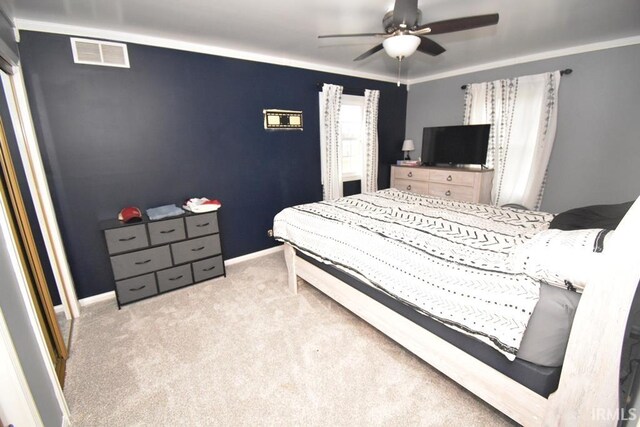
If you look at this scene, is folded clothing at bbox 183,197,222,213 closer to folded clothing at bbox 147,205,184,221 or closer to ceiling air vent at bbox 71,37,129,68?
folded clothing at bbox 147,205,184,221

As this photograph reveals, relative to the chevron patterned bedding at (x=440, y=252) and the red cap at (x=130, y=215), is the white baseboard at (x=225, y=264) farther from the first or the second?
the chevron patterned bedding at (x=440, y=252)

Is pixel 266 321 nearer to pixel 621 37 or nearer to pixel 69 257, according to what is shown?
pixel 69 257

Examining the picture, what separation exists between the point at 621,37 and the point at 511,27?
4.39 ft

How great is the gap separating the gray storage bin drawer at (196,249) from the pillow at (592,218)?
2809 mm

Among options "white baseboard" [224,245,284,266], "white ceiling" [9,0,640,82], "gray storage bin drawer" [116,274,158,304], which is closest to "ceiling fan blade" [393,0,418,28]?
"white ceiling" [9,0,640,82]

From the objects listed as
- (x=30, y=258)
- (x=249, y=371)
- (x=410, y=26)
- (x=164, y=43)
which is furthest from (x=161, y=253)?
(x=410, y=26)

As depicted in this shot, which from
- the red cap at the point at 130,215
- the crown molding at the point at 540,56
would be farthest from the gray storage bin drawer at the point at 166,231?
the crown molding at the point at 540,56

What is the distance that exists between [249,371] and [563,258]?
1769 millimetres

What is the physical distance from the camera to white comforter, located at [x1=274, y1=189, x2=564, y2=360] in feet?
3.88

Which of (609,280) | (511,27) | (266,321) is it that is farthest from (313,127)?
(609,280)

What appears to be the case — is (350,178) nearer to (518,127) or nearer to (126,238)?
(518,127)

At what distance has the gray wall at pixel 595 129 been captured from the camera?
2854mm

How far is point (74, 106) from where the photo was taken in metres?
2.28

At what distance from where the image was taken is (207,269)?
2.84m
